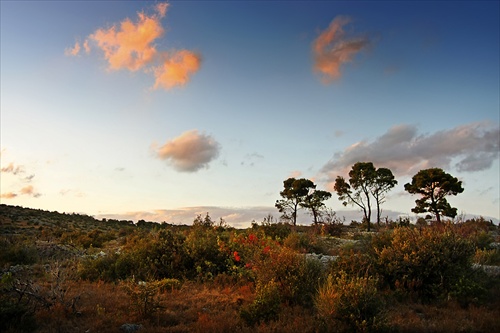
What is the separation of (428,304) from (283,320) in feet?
14.0

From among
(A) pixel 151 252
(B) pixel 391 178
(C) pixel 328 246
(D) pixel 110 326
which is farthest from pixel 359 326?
(B) pixel 391 178

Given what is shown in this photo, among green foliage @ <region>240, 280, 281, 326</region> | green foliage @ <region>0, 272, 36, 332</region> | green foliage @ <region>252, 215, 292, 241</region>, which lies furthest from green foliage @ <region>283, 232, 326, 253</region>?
green foliage @ <region>0, 272, 36, 332</region>

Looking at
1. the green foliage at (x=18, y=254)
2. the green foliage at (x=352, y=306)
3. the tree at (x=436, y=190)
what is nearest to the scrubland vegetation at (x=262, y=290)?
the green foliage at (x=352, y=306)

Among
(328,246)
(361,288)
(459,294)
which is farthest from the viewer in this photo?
(328,246)

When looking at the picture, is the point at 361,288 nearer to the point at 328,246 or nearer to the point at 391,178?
the point at 328,246

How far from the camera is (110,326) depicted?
8.27m

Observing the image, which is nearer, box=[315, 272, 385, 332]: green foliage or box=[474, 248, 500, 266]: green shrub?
box=[315, 272, 385, 332]: green foliage

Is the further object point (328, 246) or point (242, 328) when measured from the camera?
point (328, 246)

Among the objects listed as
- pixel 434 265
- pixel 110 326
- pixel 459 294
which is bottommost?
pixel 110 326

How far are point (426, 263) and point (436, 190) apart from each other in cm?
3485

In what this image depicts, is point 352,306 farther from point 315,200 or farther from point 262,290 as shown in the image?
point 315,200

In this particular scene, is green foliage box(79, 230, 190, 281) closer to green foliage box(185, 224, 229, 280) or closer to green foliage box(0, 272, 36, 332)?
green foliage box(185, 224, 229, 280)

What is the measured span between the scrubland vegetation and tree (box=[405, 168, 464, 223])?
28.0 metres

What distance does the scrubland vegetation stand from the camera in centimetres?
795
